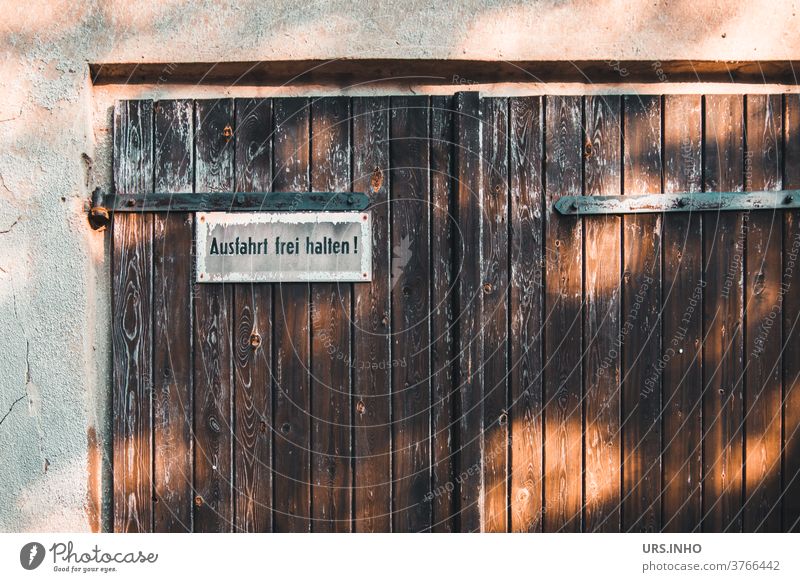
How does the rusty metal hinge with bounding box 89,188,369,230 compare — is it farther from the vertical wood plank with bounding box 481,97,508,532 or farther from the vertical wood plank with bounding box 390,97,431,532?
the vertical wood plank with bounding box 481,97,508,532

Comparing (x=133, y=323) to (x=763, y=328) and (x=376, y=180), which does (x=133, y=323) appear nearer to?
(x=376, y=180)

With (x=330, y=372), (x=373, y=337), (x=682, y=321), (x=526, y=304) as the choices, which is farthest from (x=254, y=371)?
(x=682, y=321)

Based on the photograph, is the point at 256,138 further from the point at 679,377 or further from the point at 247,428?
the point at 679,377

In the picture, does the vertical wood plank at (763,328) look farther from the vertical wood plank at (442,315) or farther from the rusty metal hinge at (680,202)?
the vertical wood plank at (442,315)

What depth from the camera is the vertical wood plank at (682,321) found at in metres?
1.94

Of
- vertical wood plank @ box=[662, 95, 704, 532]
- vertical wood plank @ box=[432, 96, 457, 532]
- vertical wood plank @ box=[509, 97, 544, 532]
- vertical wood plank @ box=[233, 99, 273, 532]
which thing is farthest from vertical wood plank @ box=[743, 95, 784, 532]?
vertical wood plank @ box=[233, 99, 273, 532]

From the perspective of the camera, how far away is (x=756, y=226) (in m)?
1.95

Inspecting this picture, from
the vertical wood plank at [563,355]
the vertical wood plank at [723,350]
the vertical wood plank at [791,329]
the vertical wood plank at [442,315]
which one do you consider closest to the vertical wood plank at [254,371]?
the vertical wood plank at [442,315]

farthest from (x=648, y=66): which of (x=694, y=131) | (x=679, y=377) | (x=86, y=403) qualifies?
(x=86, y=403)

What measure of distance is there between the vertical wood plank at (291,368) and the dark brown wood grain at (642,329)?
1100 mm

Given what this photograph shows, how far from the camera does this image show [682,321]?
1951mm

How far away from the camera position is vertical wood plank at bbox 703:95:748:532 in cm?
194

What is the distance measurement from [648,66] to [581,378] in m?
1.09

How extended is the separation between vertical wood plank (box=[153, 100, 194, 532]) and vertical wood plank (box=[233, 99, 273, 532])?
167 millimetres
